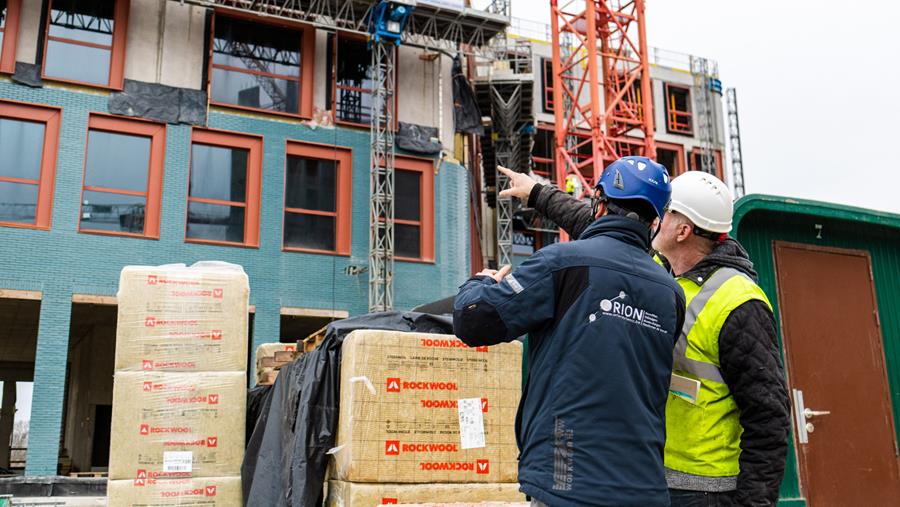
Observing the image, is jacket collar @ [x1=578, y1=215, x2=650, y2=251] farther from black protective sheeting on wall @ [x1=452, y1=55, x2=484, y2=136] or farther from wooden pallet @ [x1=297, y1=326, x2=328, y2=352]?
black protective sheeting on wall @ [x1=452, y1=55, x2=484, y2=136]

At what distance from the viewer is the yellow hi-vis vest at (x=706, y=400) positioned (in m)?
2.91

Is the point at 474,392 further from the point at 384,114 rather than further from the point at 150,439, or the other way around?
the point at 384,114

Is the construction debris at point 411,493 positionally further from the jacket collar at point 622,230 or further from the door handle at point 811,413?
the jacket collar at point 622,230

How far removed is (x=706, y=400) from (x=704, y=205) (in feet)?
2.58

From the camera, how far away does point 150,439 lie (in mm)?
6891

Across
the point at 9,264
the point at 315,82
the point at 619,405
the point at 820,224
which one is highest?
the point at 315,82

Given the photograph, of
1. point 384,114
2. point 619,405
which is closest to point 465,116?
point 384,114

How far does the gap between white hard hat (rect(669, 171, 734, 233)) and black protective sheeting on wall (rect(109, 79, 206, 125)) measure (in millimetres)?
14961

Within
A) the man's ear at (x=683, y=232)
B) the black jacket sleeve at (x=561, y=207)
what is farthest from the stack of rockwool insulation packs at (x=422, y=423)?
the man's ear at (x=683, y=232)

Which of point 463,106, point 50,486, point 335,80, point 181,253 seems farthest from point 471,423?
point 463,106

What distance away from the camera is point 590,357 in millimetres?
2619

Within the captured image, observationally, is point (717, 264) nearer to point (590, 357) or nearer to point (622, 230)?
point (622, 230)

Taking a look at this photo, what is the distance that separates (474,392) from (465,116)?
14.2m

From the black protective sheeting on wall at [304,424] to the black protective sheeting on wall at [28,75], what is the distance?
1147cm
